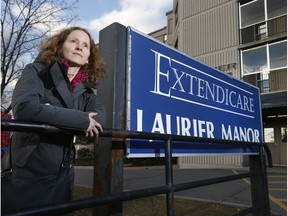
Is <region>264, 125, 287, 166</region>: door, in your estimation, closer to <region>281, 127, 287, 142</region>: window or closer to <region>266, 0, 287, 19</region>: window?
<region>281, 127, 287, 142</region>: window

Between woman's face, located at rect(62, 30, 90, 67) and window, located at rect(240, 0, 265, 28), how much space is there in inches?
609

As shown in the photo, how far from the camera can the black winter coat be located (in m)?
1.42

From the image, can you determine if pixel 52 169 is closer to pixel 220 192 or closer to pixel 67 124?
pixel 67 124

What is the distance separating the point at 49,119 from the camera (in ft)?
4.53

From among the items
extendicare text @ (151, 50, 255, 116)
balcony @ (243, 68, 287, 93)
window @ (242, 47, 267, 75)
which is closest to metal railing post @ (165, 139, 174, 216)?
extendicare text @ (151, 50, 255, 116)

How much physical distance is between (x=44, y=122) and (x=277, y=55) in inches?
594

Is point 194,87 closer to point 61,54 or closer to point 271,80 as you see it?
point 61,54

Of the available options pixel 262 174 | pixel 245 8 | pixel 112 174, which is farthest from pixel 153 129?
pixel 245 8

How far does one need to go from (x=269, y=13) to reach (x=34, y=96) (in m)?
16.1

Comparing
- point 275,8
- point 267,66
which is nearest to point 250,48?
point 267,66

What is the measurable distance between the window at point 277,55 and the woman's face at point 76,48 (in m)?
14.3

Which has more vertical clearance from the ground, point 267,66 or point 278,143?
point 267,66

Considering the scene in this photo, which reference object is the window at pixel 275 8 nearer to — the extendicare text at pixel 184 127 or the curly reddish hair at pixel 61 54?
the extendicare text at pixel 184 127

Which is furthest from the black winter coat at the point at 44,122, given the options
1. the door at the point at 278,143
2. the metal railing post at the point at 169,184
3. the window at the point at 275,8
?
the window at the point at 275,8
